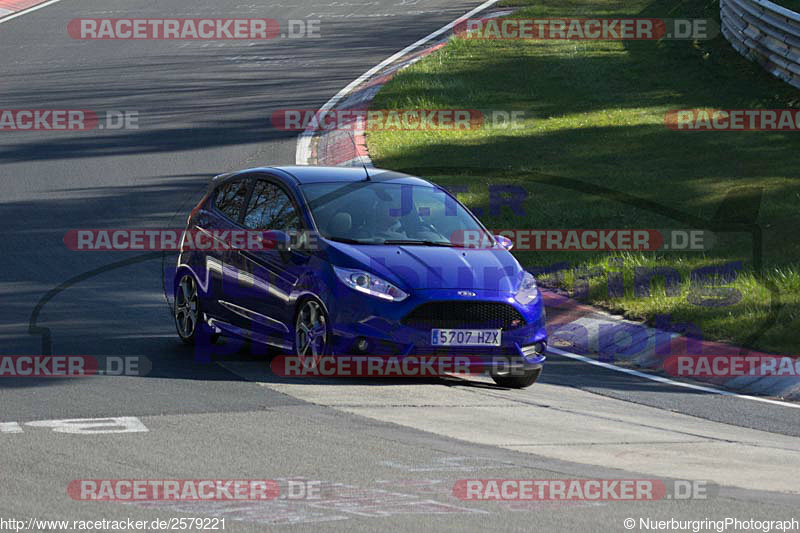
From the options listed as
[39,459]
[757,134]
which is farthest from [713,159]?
[39,459]

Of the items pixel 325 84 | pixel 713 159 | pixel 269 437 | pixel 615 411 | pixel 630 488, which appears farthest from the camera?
pixel 325 84

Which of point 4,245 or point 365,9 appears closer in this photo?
point 4,245

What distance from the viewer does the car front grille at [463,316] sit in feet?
35.5

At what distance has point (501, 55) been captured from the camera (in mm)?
30000

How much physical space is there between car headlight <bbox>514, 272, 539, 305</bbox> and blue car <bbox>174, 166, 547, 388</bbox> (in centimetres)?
1

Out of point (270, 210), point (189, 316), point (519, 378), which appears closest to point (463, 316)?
point (519, 378)

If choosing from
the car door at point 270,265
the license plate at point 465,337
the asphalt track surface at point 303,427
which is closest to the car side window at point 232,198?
the car door at point 270,265

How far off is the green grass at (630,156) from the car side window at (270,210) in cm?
404

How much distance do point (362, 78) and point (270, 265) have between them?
17.5 metres

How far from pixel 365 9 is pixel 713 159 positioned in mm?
21143

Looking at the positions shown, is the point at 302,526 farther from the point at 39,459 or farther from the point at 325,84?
the point at 325,84

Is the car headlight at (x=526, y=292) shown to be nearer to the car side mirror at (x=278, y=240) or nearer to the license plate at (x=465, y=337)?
the license plate at (x=465, y=337)

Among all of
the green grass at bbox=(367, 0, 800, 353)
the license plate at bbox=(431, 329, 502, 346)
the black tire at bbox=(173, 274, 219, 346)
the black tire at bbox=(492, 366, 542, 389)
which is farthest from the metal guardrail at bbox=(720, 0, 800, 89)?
the license plate at bbox=(431, 329, 502, 346)

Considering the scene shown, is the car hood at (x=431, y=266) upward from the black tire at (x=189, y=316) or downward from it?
upward
